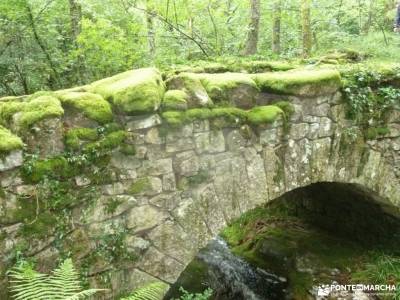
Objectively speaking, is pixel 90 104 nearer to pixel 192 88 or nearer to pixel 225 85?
pixel 192 88

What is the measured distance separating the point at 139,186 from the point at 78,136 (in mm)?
658

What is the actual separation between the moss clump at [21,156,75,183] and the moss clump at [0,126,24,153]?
0.15m

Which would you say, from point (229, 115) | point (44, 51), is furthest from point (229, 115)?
point (44, 51)

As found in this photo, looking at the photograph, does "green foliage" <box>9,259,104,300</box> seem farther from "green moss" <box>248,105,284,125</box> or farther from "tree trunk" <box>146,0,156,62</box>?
"tree trunk" <box>146,0,156,62</box>

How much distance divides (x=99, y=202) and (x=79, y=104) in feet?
2.60

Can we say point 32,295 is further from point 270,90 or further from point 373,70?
point 373,70

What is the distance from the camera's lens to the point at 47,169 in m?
2.88

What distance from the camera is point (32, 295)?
2.35 metres

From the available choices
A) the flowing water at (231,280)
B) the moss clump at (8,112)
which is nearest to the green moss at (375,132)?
the flowing water at (231,280)

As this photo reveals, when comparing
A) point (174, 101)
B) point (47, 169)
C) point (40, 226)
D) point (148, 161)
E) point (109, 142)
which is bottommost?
point (40, 226)

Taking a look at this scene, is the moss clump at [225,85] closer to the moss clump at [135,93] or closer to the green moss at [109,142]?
the moss clump at [135,93]

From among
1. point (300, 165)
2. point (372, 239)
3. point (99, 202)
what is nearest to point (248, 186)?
point (300, 165)

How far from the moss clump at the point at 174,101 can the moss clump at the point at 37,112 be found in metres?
0.86

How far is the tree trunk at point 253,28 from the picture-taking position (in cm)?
754
